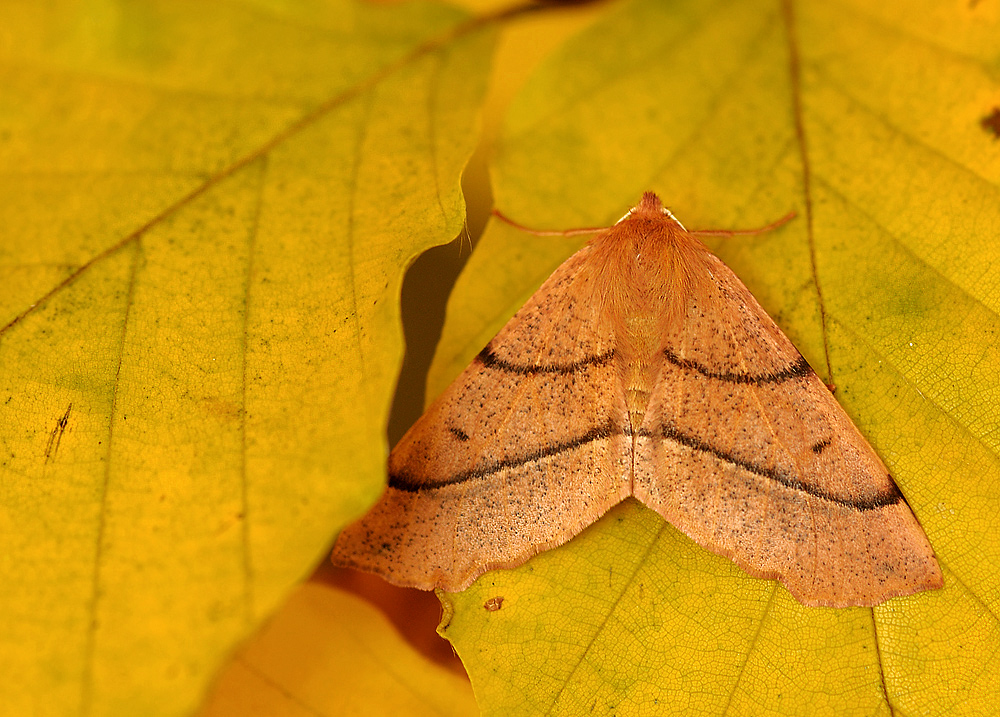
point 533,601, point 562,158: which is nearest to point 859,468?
point 533,601

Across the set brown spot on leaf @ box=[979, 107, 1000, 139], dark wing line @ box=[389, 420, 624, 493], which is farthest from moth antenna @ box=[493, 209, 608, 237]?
brown spot on leaf @ box=[979, 107, 1000, 139]

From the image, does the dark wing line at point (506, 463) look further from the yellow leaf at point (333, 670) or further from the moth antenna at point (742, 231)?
the moth antenna at point (742, 231)

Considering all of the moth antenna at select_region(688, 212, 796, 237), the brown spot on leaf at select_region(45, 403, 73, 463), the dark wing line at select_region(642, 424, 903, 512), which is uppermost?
the brown spot on leaf at select_region(45, 403, 73, 463)

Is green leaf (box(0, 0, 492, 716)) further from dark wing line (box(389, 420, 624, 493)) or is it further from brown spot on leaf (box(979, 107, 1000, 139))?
brown spot on leaf (box(979, 107, 1000, 139))

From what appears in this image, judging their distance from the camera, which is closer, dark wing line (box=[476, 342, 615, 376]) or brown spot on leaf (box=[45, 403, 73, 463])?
brown spot on leaf (box=[45, 403, 73, 463])

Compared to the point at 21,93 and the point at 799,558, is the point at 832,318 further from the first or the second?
the point at 21,93

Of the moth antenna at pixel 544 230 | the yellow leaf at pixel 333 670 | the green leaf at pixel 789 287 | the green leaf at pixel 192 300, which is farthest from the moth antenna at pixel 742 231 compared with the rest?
the yellow leaf at pixel 333 670
